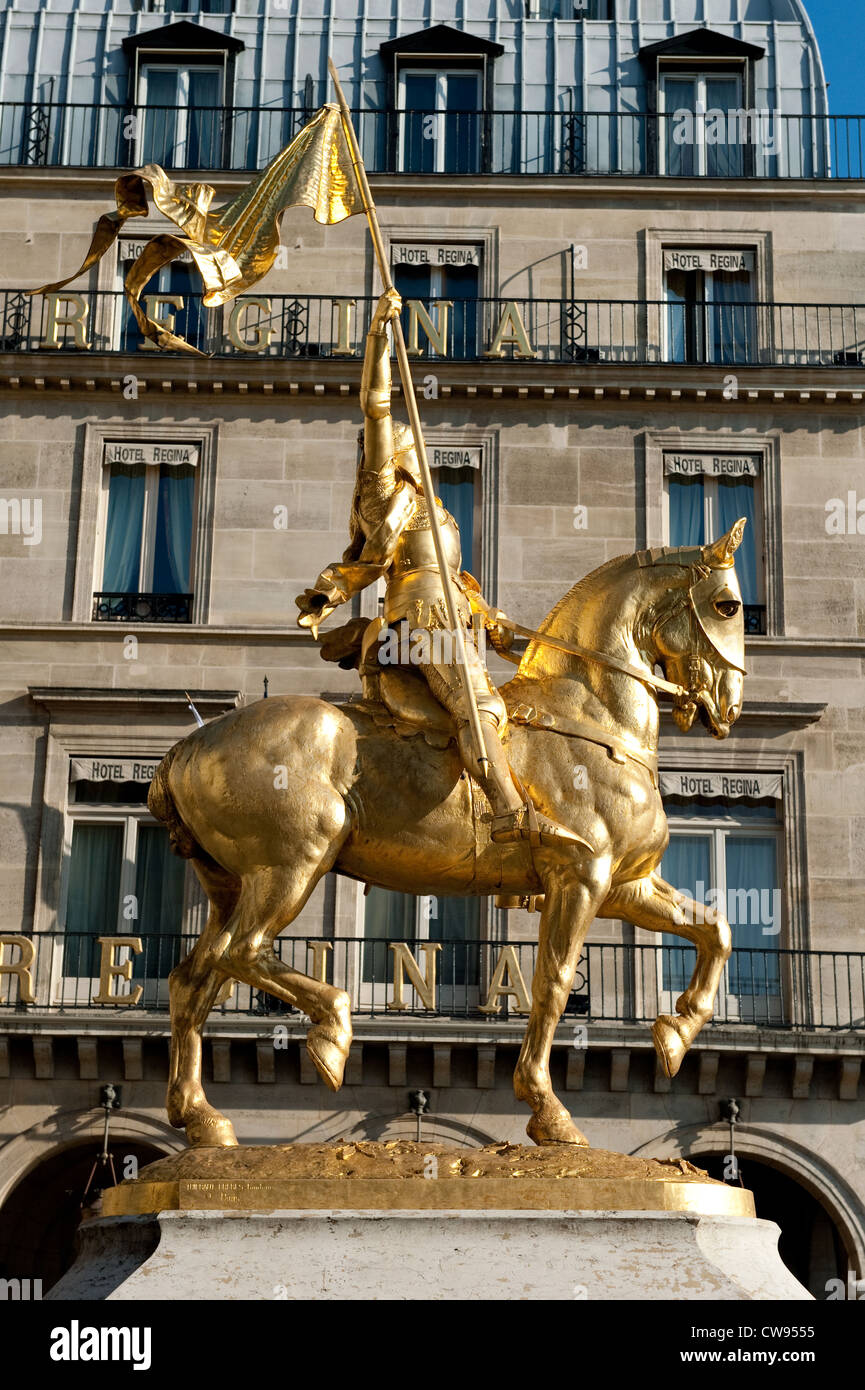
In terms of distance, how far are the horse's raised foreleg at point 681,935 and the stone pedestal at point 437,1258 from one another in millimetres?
1328

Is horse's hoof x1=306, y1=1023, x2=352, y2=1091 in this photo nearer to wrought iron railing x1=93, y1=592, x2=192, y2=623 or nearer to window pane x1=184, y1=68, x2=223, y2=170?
wrought iron railing x1=93, y1=592, x2=192, y2=623

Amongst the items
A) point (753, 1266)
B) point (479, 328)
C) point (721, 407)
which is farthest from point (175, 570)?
point (753, 1266)

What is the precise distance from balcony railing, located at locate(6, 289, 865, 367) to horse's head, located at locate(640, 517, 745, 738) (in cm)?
1524

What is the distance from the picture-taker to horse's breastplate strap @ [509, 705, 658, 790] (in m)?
Result: 10.0

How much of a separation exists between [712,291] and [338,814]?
18016 mm

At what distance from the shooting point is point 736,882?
23.6 m

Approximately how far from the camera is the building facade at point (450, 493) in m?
22.6

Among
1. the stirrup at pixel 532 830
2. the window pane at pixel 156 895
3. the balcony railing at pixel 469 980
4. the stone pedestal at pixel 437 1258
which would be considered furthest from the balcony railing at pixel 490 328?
the stone pedestal at pixel 437 1258

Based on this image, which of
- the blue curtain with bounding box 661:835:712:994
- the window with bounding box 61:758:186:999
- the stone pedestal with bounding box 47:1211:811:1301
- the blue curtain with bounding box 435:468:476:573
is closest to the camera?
the stone pedestal with bounding box 47:1211:811:1301

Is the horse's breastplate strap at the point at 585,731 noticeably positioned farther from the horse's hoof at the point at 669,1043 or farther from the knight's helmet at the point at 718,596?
the horse's hoof at the point at 669,1043

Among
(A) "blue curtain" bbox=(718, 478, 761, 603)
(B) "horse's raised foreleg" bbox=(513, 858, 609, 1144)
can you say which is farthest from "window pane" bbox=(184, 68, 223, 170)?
(B) "horse's raised foreleg" bbox=(513, 858, 609, 1144)

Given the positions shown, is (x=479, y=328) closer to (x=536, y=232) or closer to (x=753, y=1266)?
(x=536, y=232)
